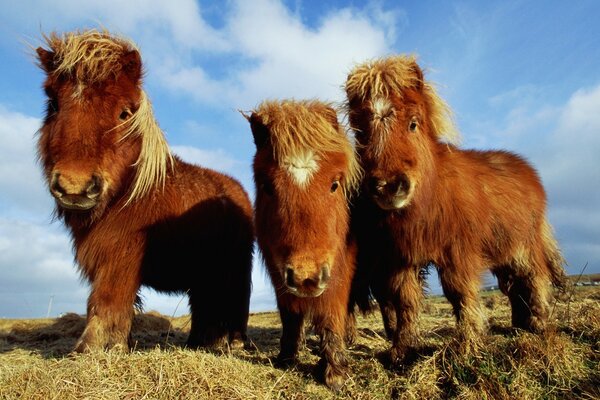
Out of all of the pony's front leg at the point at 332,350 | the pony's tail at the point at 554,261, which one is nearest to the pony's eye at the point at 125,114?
the pony's front leg at the point at 332,350

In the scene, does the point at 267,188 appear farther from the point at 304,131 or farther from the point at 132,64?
the point at 132,64

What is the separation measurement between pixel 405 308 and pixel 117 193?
119 inches

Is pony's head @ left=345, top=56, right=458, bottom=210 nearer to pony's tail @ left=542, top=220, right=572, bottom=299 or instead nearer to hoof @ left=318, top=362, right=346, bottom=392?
hoof @ left=318, top=362, right=346, bottom=392

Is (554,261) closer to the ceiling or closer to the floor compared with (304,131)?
closer to the floor

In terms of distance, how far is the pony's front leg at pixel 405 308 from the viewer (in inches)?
175

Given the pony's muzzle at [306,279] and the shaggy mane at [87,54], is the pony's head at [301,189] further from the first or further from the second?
the shaggy mane at [87,54]

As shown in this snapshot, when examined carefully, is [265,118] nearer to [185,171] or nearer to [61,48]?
[185,171]

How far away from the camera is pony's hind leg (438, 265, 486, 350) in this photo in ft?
14.5

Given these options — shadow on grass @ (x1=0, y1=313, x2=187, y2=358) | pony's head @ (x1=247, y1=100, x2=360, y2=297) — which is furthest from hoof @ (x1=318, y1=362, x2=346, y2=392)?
shadow on grass @ (x1=0, y1=313, x2=187, y2=358)

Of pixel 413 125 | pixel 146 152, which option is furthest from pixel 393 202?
pixel 146 152

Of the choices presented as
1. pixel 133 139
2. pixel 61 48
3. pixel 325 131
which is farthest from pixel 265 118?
A: pixel 61 48

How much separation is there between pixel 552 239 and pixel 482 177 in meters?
1.89

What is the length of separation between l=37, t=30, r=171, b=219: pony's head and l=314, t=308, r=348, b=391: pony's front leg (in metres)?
2.18

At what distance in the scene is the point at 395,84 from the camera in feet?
15.2
